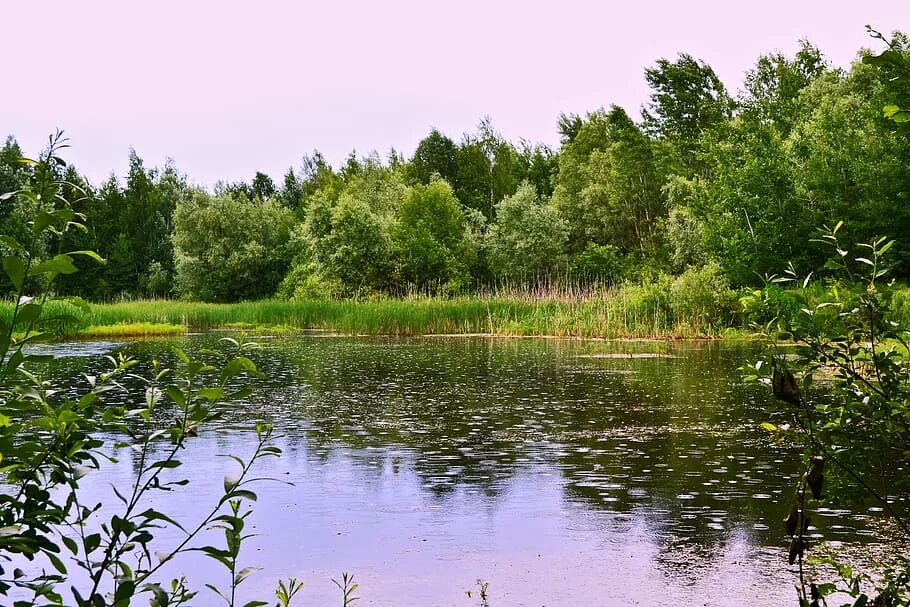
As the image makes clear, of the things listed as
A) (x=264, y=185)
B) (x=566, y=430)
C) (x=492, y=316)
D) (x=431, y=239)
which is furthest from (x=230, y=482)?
(x=264, y=185)

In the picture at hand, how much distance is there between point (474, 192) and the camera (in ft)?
177

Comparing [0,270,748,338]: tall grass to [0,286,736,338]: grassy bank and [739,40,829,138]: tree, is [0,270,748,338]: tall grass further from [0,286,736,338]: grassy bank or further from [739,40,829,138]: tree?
[739,40,829,138]: tree

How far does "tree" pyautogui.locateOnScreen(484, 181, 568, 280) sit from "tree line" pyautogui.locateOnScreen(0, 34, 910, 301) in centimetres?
7

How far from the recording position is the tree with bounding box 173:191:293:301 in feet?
150

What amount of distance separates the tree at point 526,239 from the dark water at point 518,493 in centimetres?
2784

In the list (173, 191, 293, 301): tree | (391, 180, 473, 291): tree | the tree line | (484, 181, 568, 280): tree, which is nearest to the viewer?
the tree line

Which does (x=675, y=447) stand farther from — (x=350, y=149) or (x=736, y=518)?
(x=350, y=149)

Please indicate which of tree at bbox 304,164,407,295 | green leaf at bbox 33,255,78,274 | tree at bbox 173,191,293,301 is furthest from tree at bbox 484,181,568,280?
green leaf at bbox 33,255,78,274

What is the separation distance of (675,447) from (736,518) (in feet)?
8.52

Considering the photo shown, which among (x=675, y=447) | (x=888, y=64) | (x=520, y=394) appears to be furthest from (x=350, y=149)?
(x=888, y=64)

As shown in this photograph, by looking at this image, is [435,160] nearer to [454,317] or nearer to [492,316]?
[454,317]

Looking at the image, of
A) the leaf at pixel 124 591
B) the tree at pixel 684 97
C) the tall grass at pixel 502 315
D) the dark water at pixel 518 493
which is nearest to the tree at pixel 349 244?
the tall grass at pixel 502 315

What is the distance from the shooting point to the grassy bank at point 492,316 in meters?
24.0

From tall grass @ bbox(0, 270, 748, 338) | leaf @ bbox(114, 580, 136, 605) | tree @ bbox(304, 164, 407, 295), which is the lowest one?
leaf @ bbox(114, 580, 136, 605)
